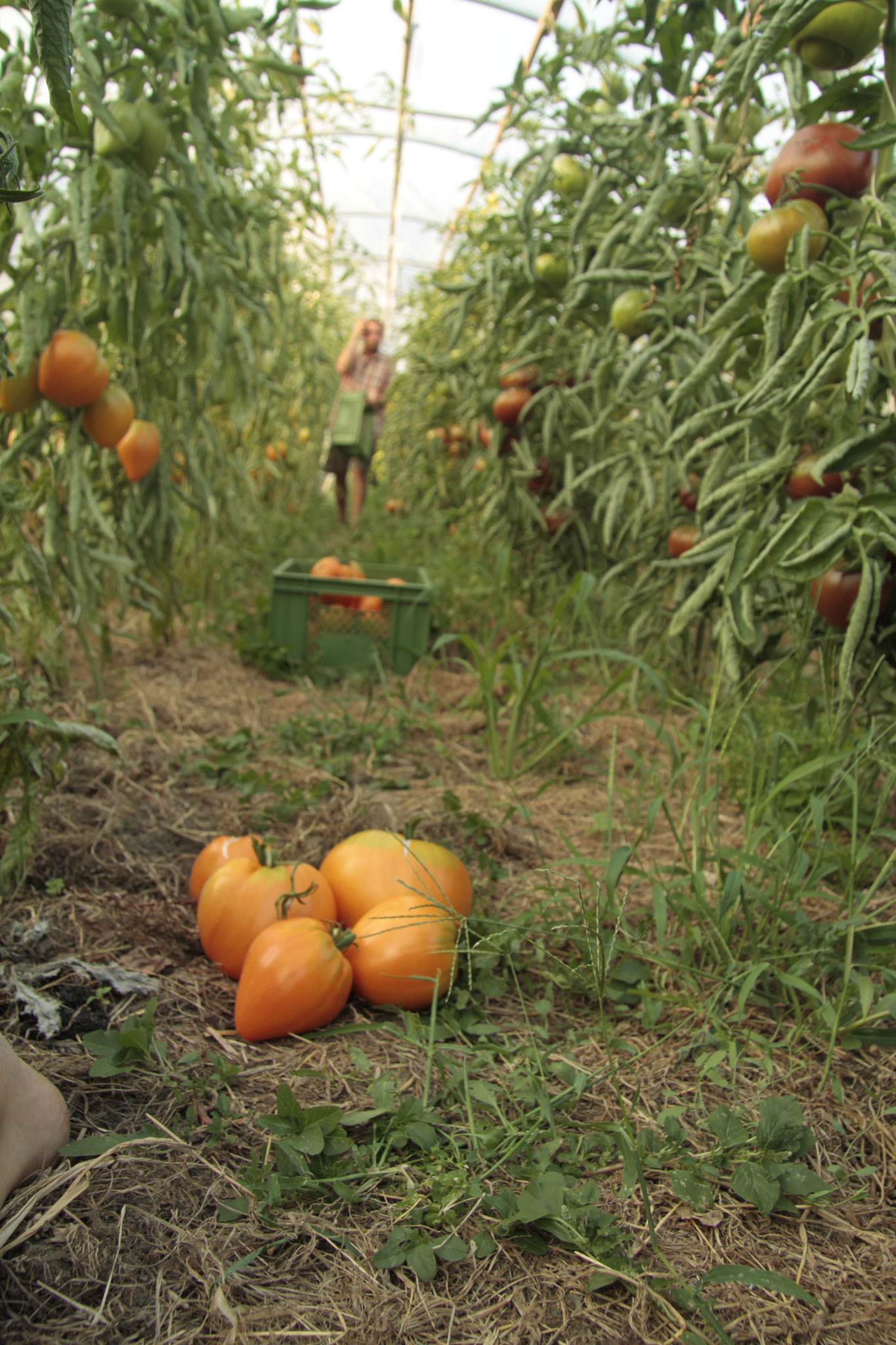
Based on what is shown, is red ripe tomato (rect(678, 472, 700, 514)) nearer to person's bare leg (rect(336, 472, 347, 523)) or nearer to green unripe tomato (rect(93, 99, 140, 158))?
green unripe tomato (rect(93, 99, 140, 158))

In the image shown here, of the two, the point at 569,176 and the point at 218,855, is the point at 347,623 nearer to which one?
the point at 569,176

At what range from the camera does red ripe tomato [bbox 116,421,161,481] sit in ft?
5.46

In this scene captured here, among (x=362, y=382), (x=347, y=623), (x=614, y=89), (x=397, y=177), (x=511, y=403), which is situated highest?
(x=397, y=177)

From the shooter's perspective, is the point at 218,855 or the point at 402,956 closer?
the point at 402,956

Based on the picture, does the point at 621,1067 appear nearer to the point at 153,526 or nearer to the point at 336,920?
the point at 336,920

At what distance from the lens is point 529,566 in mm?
2660

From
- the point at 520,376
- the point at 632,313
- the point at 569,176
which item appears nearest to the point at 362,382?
the point at 520,376

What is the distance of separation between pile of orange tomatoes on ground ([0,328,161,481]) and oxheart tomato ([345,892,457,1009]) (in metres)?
0.96

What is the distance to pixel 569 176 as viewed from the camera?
2125 mm

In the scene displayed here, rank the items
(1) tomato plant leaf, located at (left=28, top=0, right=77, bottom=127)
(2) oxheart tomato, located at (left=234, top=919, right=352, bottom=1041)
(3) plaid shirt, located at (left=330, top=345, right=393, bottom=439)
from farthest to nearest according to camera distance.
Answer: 1. (3) plaid shirt, located at (left=330, top=345, right=393, bottom=439)
2. (2) oxheart tomato, located at (left=234, top=919, right=352, bottom=1041)
3. (1) tomato plant leaf, located at (left=28, top=0, right=77, bottom=127)

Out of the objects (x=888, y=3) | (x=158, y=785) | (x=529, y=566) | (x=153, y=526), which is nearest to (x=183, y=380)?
(x=153, y=526)

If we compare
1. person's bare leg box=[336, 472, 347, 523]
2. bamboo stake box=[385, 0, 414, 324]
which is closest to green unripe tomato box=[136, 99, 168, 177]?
bamboo stake box=[385, 0, 414, 324]

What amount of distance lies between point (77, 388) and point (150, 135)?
1.33 ft

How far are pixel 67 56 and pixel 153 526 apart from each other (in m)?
1.54
